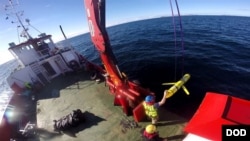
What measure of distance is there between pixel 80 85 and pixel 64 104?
8.85 ft

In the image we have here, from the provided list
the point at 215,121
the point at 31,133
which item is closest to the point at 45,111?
the point at 31,133

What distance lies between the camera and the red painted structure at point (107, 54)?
8.30 metres

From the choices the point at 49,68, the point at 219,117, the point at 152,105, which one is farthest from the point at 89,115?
the point at 49,68

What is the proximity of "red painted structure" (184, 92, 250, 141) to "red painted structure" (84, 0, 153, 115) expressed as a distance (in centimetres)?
427

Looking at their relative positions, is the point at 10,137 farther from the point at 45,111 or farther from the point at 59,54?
the point at 59,54

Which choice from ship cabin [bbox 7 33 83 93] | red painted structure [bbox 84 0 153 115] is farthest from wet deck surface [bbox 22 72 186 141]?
ship cabin [bbox 7 33 83 93]

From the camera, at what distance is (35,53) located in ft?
63.2

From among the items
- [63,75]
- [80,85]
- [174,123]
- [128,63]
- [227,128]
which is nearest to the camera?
[227,128]

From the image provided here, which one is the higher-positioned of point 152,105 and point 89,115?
point 152,105

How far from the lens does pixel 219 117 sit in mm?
5469

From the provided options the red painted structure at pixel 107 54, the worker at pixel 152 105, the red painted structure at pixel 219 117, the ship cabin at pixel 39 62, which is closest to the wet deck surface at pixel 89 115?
the worker at pixel 152 105

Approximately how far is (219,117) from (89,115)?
830cm

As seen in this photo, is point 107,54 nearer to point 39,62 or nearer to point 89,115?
point 89,115

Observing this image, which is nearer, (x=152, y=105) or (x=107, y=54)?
(x=152, y=105)
